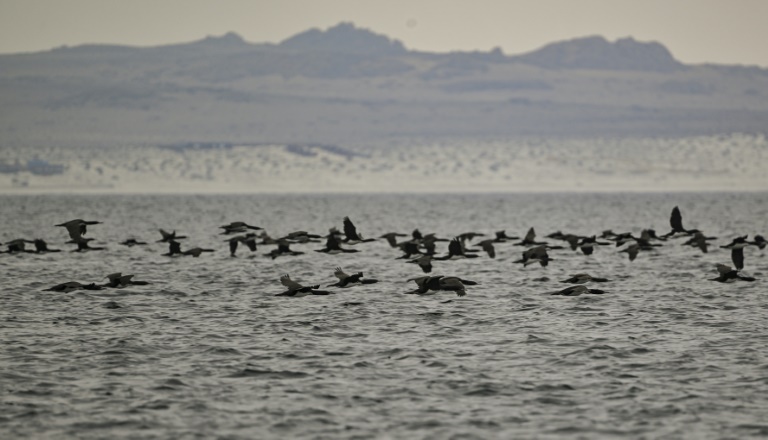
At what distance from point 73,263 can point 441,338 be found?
79.8 feet

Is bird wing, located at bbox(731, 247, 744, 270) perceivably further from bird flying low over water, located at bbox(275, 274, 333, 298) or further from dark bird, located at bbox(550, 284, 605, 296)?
bird flying low over water, located at bbox(275, 274, 333, 298)

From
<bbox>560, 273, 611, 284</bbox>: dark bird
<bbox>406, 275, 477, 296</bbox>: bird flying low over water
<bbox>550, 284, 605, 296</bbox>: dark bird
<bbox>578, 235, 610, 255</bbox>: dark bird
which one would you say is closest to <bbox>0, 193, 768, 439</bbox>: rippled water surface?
<bbox>550, 284, 605, 296</bbox>: dark bird

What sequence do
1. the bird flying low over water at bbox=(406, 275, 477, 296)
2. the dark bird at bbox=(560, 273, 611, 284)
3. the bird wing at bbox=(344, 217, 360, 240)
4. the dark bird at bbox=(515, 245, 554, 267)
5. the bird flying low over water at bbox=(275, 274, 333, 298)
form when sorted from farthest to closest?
1. the dark bird at bbox=(515, 245, 554, 267)
2. the bird wing at bbox=(344, 217, 360, 240)
3. the dark bird at bbox=(560, 273, 611, 284)
4. the bird flying low over water at bbox=(406, 275, 477, 296)
5. the bird flying low over water at bbox=(275, 274, 333, 298)

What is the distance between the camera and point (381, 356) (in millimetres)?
26109

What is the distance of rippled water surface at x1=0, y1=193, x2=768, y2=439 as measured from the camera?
20391 mm

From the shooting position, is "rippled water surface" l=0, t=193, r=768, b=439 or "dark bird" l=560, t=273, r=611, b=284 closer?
"rippled water surface" l=0, t=193, r=768, b=439

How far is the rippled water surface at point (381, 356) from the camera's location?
20.4 metres

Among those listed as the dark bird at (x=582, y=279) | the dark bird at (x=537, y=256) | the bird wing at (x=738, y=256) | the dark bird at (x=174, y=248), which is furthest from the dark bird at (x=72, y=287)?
the bird wing at (x=738, y=256)

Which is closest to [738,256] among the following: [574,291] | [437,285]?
[574,291]

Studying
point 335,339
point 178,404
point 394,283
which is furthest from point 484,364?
point 394,283

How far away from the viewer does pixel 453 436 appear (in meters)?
19.4

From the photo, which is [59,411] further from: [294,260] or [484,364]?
[294,260]

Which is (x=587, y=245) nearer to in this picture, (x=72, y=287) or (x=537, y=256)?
(x=537, y=256)

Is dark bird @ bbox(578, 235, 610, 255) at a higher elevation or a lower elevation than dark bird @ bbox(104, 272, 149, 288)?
higher
